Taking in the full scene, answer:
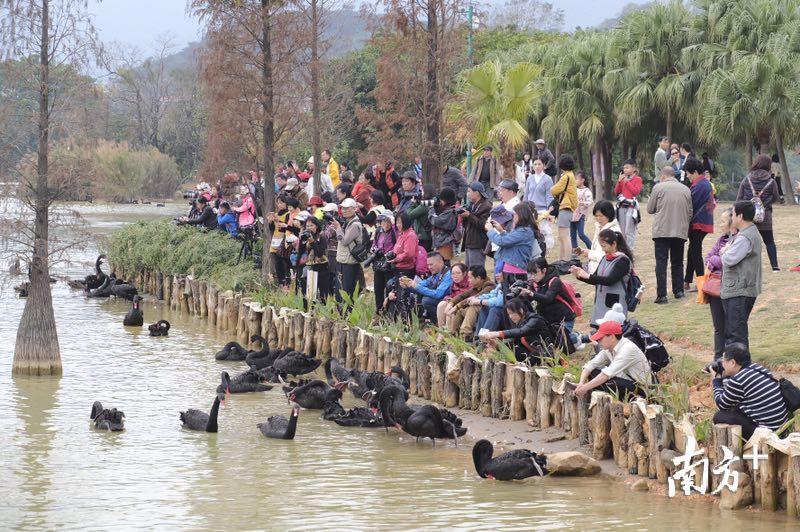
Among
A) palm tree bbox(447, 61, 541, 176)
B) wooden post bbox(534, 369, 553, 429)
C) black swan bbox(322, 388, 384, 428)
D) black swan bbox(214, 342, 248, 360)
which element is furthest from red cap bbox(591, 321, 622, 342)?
palm tree bbox(447, 61, 541, 176)

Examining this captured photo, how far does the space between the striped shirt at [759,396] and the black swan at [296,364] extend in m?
8.13

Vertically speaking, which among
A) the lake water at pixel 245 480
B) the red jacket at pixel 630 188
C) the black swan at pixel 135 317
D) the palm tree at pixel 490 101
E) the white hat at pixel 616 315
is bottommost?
the lake water at pixel 245 480

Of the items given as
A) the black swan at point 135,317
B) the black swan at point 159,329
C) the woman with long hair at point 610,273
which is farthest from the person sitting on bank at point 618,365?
the black swan at point 135,317

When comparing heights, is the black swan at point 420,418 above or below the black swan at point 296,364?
below

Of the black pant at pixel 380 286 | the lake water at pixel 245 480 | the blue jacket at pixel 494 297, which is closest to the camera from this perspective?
the lake water at pixel 245 480

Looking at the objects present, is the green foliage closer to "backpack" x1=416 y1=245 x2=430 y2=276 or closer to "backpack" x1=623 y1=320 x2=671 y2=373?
"backpack" x1=416 y1=245 x2=430 y2=276

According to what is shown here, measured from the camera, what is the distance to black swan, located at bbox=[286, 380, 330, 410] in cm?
1554

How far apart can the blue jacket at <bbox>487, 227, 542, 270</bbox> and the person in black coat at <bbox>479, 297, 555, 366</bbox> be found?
4.22 feet

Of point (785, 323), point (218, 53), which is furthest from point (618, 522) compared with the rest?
point (218, 53)

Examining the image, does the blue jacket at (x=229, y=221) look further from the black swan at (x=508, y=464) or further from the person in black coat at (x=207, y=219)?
the black swan at (x=508, y=464)

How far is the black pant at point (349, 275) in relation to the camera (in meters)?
19.1

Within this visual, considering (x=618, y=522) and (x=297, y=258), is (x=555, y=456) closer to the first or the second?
(x=618, y=522)

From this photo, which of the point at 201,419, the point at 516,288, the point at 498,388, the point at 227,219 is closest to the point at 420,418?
the point at 498,388

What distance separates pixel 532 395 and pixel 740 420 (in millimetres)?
3121
